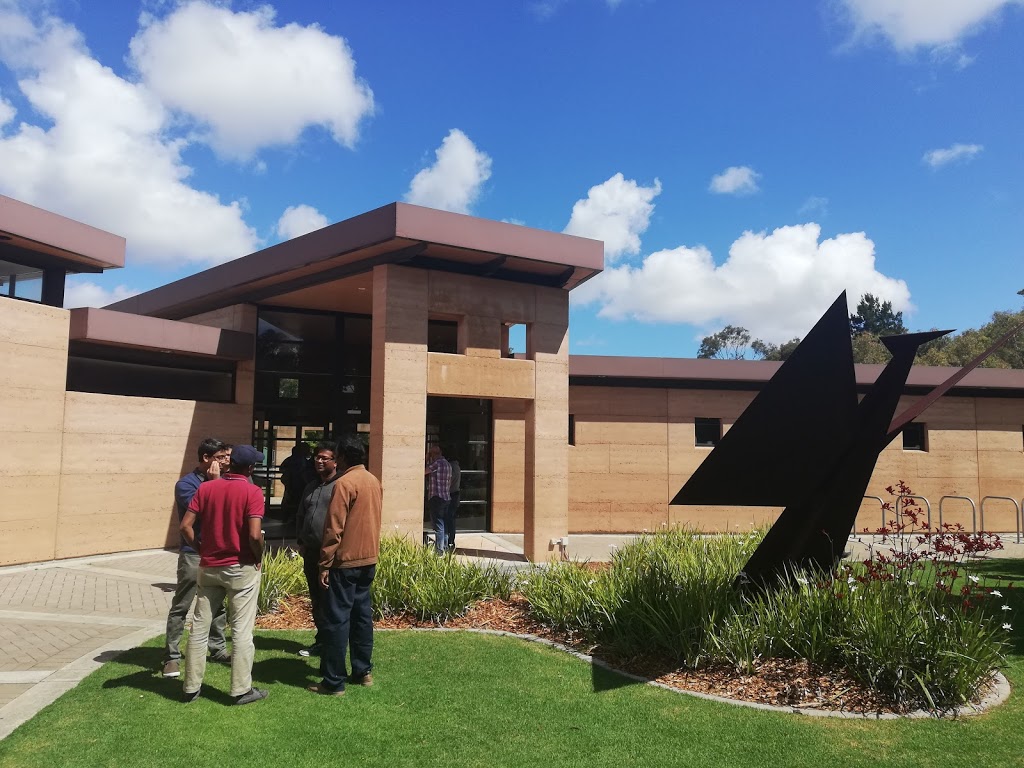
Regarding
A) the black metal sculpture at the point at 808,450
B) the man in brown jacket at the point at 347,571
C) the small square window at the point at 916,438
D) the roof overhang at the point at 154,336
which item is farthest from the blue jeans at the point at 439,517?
the small square window at the point at 916,438

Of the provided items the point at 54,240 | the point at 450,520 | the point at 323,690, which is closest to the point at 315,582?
the point at 323,690

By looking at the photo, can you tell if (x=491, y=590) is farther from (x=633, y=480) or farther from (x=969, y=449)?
(x=969, y=449)

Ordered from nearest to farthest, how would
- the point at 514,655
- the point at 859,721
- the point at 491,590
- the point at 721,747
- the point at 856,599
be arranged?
the point at 721,747 → the point at 859,721 → the point at 856,599 → the point at 514,655 → the point at 491,590

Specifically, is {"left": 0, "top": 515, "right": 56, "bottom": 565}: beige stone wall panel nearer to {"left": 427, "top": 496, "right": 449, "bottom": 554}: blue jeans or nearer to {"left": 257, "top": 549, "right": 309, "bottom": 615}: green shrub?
{"left": 257, "top": 549, "right": 309, "bottom": 615}: green shrub

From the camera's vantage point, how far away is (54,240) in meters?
12.0

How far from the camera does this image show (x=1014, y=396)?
19.5m

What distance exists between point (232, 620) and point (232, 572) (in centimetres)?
36

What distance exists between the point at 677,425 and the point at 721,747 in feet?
45.2

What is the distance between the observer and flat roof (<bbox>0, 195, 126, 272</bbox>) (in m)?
11.3

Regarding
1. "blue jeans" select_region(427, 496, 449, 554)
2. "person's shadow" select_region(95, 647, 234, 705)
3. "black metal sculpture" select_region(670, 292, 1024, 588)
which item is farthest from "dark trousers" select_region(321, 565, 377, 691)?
"blue jeans" select_region(427, 496, 449, 554)

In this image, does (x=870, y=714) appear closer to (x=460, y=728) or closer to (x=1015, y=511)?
(x=460, y=728)

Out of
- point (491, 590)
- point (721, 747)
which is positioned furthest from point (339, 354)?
point (721, 747)

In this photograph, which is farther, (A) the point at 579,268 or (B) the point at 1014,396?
(B) the point at 1014,396

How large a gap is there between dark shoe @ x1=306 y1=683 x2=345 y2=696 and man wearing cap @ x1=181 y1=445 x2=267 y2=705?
0.36 meters
